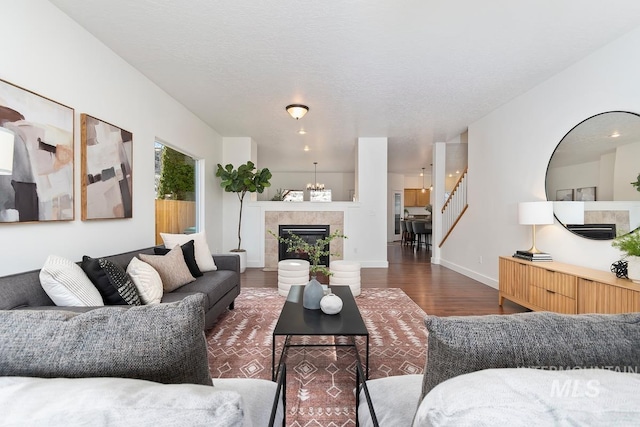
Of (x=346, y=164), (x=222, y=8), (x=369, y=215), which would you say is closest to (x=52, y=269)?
(x=222, y=8)

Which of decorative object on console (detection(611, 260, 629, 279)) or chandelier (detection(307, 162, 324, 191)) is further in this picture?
chandelier (detection(307, 162, 324, 191))

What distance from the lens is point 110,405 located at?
1.61 feet

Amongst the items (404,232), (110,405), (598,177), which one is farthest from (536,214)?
(404,232)

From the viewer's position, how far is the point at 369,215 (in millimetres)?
6281

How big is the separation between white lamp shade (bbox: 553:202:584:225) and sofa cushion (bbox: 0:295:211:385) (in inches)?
150

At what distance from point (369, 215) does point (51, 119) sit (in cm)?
509

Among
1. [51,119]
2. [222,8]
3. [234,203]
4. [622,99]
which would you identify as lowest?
[234,203]

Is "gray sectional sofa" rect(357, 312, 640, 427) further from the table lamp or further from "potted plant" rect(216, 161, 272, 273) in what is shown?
"potted plant" rect(216, 161, 272, 273)

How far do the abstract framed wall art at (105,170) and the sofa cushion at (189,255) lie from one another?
49 centimetres

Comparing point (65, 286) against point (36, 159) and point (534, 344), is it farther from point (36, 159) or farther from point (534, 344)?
point (534, 344)

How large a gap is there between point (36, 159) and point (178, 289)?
53.6 inches

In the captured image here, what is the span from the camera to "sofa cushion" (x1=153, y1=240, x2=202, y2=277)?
3033mm

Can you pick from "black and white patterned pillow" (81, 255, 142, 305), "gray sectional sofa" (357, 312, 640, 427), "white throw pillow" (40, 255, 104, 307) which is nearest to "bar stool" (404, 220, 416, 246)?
"black and white patterned pillow" (81, 255, 142, 305)

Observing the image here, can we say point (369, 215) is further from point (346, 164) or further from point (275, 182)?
point (275, 182)
